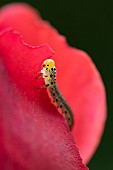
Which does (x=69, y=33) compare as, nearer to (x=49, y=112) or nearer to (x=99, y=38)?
(x=99, y=38)

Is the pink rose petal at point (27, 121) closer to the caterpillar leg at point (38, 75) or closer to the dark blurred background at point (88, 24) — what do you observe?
the caterpillar leg at point (38, 75)

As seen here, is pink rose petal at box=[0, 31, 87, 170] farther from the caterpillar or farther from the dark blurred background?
the dark blurred background

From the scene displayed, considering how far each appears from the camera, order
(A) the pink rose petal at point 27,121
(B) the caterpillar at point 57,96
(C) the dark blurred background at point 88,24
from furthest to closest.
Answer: (C) the dark blurred background at point 88,24 → (B) the caterpillar at point 57,96 → (A) the pink rose petal at point 27,121

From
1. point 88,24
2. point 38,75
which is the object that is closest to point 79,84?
point 38,75

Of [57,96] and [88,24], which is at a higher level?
[88,24]

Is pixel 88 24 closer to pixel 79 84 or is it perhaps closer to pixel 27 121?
pixel 79 84

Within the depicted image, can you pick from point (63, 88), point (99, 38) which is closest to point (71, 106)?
point (63, 88)

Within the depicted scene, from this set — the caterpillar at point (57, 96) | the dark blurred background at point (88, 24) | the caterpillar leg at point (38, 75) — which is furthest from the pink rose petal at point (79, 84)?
the dark blurred background at point (88, 24)

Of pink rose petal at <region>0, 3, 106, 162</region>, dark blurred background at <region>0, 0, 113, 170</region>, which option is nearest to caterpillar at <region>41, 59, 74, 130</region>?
pink rose petal at <region>0, 3, 106, 162</region>
